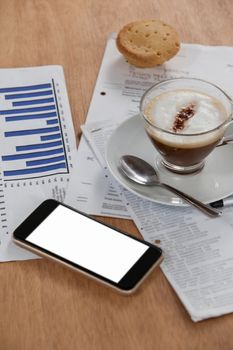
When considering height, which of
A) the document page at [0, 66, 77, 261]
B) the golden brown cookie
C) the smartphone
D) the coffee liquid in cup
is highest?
the coffee liquid in cup

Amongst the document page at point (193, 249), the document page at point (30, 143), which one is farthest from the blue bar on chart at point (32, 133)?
the document page at point (193, 249)

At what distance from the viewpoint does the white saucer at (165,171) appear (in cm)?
69

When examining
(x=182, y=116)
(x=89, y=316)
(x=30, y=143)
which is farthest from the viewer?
(x=30, y=143)

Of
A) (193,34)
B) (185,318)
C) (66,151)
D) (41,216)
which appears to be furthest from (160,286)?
(193,34)

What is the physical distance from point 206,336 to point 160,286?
3.0 inches

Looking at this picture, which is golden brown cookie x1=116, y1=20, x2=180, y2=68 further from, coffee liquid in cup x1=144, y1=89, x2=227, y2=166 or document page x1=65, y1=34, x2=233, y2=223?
coffee liquid in cup x1=144, y1=89, x2=227, y2=166

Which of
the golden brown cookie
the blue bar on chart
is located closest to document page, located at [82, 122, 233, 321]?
the blue bar on chart

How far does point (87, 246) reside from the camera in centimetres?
63

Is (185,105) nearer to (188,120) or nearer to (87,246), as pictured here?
(188,120)

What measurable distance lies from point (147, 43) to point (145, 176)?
0.94 feet

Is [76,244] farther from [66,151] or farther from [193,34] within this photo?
[193,34]

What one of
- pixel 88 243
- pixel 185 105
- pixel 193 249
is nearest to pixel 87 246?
pixel 88 243

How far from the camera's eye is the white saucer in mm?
694

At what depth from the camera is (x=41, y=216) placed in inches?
26.1
